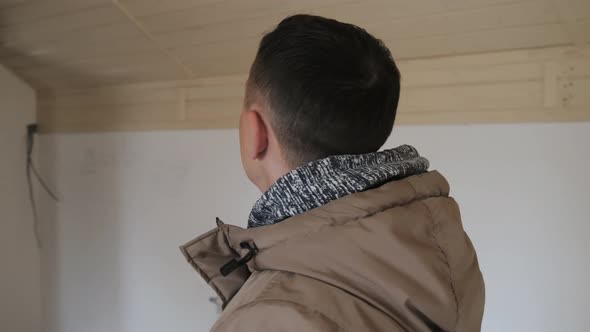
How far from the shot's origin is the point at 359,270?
534 millimetres

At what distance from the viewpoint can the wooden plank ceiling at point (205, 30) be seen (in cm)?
131

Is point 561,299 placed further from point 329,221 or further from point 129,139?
point 129,139

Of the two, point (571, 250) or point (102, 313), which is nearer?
point (571, 250)

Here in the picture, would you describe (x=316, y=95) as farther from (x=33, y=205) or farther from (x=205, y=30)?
(x=33, y=205)

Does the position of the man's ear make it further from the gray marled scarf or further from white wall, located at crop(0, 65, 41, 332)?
white wall, located at crop(0, 65, 41, 332)

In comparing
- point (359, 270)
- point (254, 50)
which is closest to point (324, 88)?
point (359, 270)

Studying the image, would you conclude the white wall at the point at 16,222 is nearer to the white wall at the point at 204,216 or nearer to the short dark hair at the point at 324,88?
the white wall at the point at 204,216

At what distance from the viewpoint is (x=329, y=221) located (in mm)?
561

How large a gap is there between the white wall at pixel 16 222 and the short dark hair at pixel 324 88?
7.14ft

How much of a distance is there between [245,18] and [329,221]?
1150 mm

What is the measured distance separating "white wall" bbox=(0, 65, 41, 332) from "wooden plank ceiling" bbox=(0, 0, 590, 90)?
0.17 meters

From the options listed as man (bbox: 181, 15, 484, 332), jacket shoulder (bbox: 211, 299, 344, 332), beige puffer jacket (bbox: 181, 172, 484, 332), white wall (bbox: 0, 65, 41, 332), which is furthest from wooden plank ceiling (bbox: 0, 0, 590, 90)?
jacket shoulder (bbox: 211, 299, 344, 332)

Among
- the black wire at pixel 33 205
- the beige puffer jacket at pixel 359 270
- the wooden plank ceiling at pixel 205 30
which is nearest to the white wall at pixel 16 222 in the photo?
the black wire at pixel 33 205

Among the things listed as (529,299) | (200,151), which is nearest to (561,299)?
(529,299)
